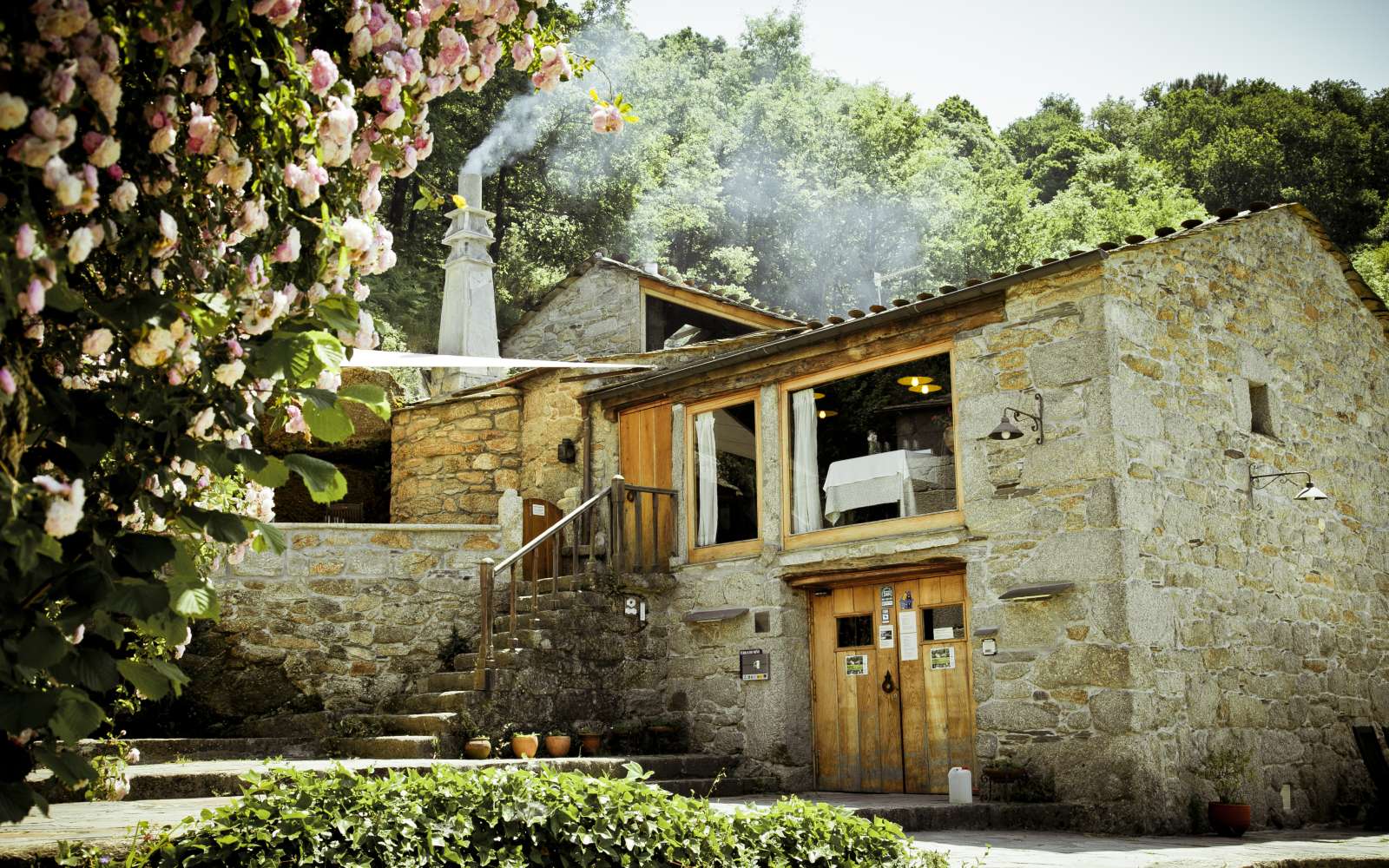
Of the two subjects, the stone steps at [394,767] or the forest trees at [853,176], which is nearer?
the stone steps at [394,767]

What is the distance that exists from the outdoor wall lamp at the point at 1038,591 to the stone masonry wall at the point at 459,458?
612 centimetres

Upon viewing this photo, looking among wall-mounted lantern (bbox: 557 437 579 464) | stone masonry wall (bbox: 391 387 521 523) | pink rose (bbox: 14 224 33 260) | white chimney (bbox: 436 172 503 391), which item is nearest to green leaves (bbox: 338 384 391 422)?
pink rose (bbox: 14 224 33 260)

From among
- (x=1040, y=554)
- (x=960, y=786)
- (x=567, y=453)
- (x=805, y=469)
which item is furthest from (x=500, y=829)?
(x=567, y=453)

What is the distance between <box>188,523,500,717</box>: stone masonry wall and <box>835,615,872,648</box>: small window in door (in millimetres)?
3483

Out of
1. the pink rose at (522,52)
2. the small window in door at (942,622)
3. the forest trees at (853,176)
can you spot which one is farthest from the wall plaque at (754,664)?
the forest trees at (853,176)

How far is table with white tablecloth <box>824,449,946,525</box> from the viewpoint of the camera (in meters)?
9.70

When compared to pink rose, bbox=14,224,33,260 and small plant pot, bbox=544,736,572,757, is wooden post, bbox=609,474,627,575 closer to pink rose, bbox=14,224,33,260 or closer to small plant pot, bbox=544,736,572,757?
small plant pot, bbox=544,736,572,757

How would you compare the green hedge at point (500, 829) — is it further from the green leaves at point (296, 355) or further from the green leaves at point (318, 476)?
the green leaves at point (296, 355)

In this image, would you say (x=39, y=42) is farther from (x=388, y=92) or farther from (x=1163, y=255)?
(x=1163, y=255)

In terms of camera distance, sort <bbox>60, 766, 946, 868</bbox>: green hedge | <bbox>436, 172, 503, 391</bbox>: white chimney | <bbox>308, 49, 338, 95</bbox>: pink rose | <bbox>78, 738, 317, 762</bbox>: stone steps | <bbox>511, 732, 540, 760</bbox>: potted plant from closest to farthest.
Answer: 1. <bbox>308, 49, 338, 95</bbox>: pink rose
2. <bbox>60, 766, 946, 868</bbox>: green hedge
3. <bbox>78, 738, 317, 762</bbox>: stone steps
4. <bbox>511, 732, 540, 760</bbox>: potted plant
5. <bbox>436, 172, 503, 391</bbox>: white chimney

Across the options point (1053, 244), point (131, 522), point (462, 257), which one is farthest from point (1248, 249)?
point (1053, 244)

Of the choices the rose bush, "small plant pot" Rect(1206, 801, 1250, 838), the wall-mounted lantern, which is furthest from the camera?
the wall-mounted lantern

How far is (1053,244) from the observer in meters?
26.9

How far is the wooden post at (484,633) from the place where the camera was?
9633mm
